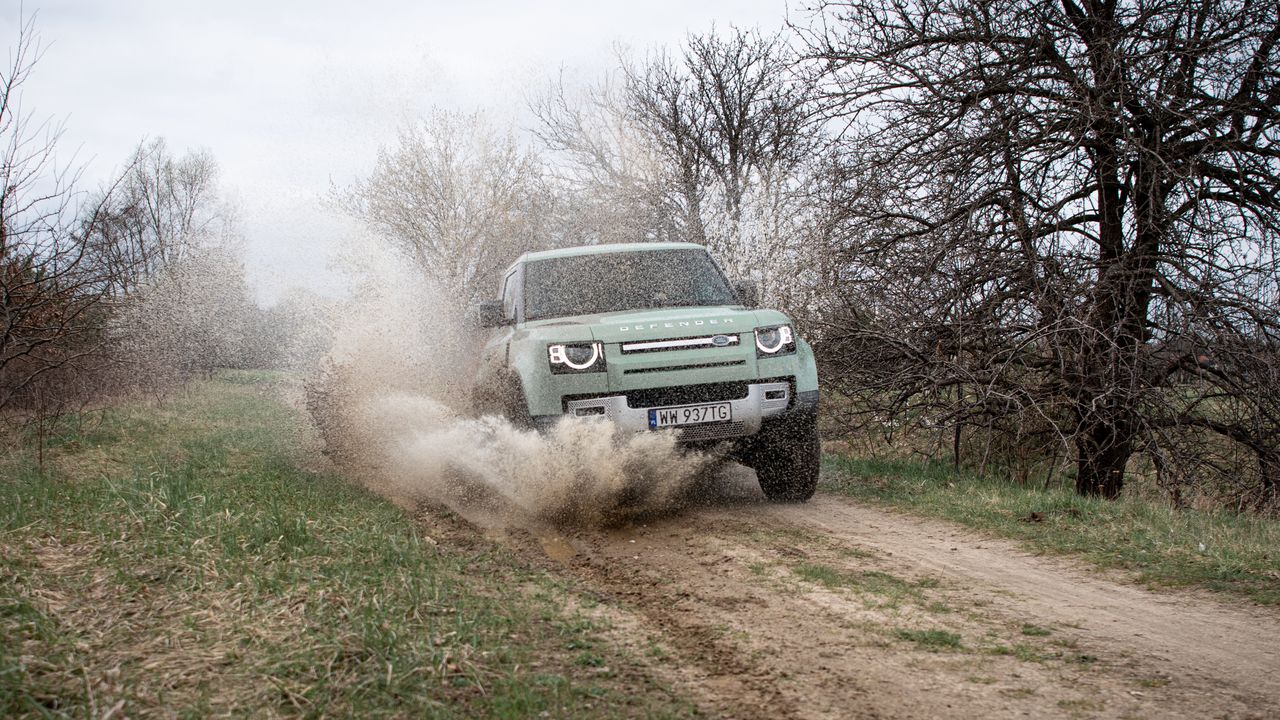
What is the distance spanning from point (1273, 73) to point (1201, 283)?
81.0 inches

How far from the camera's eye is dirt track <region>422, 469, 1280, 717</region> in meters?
2.91

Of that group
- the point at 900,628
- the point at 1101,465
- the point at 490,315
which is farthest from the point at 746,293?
the point at 1101,465

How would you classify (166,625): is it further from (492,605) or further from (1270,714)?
(1270,714)

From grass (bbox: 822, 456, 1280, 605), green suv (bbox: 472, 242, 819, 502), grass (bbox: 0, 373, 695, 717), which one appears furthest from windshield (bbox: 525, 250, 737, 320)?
A: grass (bbox: 822, 456, 1280, 605)

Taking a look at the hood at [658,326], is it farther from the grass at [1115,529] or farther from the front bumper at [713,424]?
the grass at [1115,529]

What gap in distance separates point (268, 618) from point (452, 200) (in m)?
27.5

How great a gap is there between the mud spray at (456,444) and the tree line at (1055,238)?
3.39 meters

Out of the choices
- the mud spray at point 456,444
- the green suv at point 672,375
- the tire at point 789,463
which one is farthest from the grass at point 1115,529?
the mud spray at point 456,444

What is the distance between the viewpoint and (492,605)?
381cm

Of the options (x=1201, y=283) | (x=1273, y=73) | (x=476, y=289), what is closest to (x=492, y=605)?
(x=1201, y=283)

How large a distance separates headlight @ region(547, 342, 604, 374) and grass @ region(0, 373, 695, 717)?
125 cm

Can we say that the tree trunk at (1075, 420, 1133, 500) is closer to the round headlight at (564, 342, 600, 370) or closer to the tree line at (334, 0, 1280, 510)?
the tree line at (334, 0, 1280, 510)

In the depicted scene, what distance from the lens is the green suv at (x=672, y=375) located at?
5.69 metres

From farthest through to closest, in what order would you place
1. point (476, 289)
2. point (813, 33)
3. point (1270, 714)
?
point (476, 289)
point (813, 33)
point (1270, 714)
